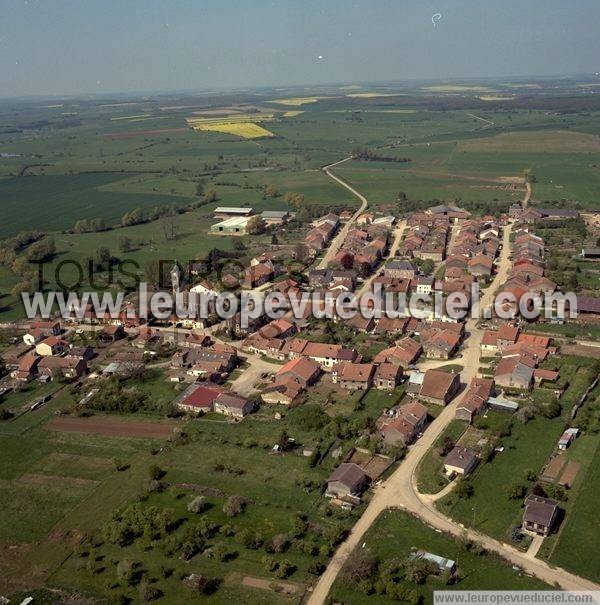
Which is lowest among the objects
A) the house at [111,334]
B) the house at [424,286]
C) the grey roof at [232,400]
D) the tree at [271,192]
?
the grey roof at [232,400]

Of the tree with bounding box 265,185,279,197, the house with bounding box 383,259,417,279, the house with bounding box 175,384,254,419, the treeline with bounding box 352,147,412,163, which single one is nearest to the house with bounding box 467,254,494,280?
the house with bounding box 383,259,417,279

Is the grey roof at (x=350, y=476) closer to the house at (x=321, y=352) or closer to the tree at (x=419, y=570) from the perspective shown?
the tree at (x=419, y=570)

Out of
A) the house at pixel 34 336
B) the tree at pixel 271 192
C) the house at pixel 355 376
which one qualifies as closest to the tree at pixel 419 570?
the house at pixel 355 376

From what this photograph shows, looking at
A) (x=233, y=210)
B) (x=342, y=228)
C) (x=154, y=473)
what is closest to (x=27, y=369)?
(x=154, y=473)

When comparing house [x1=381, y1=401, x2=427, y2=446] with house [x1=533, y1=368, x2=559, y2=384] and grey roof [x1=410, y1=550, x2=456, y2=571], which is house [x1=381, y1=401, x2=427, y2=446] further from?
house [x1=533, y1=368, x2=559, y2=384]

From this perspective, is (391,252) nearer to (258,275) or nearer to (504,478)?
(258,275)

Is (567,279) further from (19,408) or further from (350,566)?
(19,408)

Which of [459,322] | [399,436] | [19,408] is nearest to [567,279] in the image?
[459,322]
